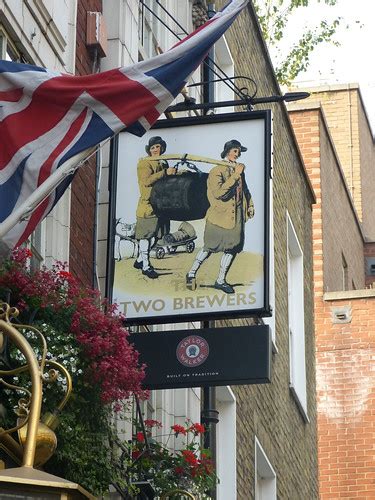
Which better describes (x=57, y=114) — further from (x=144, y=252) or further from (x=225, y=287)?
(x=225, y=287)

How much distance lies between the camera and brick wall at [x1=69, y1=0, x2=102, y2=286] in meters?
11.7

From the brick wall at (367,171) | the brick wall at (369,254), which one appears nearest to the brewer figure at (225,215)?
the brick wall at (369,254)

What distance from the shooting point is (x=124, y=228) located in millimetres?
11453

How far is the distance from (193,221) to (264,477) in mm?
7620

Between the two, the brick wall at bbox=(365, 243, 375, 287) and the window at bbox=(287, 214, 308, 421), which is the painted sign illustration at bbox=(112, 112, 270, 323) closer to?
the window at bbox=(287, 214, 308, 421)

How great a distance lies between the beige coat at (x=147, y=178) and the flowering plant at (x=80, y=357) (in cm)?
204

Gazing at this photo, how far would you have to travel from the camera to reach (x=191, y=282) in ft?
36.6

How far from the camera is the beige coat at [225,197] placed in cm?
1130

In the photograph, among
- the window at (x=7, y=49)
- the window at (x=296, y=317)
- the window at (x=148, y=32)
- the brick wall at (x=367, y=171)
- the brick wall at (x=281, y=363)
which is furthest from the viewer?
the brick wall at (x=367, y=171)

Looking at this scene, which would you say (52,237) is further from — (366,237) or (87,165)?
(366,237)

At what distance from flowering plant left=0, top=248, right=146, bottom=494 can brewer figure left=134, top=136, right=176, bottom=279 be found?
5.99 feet

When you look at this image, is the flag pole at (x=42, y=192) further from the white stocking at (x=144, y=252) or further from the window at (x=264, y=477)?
the window at (x=264, y=477)

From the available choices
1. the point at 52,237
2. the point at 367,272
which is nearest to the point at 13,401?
the point at 52,237

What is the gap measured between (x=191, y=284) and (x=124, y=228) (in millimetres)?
716
